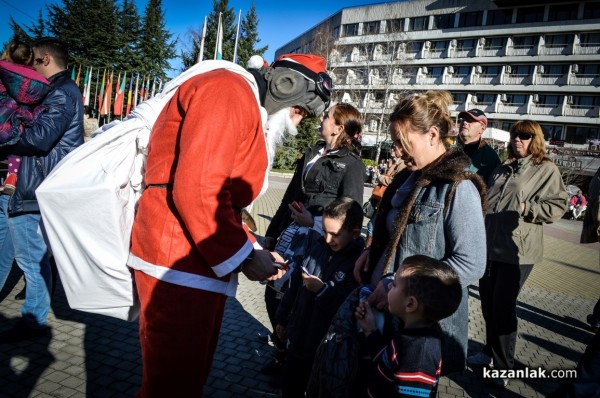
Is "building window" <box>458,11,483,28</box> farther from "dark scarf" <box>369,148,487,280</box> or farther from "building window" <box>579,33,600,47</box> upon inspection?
"dark scarf" <box>369,148,487,280</box>

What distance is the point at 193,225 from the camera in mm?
1491

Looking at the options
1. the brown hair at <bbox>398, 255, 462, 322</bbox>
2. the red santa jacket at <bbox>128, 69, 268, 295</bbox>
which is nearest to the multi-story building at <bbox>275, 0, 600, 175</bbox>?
the brown hair at <bbox>398, 255, 462, 322</bbox>

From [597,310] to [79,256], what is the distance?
5.57 meters

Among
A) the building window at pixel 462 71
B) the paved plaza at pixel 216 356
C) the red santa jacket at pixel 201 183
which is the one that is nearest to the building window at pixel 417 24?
the building window at pixel 462 71

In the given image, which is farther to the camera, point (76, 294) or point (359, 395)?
point (359, 395)

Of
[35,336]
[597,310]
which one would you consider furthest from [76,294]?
[597,310]

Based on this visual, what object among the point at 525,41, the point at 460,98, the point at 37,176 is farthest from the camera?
the point at 460,98

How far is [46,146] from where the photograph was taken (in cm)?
299

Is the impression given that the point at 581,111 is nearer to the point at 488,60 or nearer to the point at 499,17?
the point at 488,60

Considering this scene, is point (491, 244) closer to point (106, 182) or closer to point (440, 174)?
point (440, 174)

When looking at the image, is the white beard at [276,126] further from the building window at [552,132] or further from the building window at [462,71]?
→ the building window at [462,71]

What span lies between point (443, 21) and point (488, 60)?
25.4 feet

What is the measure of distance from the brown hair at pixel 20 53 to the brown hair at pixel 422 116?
3387 millimetres

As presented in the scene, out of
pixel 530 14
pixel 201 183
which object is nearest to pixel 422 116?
pixel 201 183
